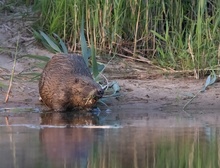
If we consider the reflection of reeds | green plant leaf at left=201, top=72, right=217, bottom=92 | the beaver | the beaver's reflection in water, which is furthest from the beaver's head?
green plant leaf at left=201, top=72, right=217, bottom=92

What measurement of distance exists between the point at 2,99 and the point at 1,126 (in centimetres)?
130

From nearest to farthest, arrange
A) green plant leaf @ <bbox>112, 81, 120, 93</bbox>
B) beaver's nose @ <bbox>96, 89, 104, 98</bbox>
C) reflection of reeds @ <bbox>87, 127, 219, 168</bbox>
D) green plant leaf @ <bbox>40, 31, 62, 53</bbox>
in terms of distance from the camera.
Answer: reflection of reeds @ <bbox>87, 127, 219, 168</bbox> → beaver's nose @ <bbox>96, 89, 104, 98</bbox> → green plant leaf @ <bbox>112, 81, 120, 93</bbox> → green plant leaf @ <bbox>40, 31, 62, 53</bbox>

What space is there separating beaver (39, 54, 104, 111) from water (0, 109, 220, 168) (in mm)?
170

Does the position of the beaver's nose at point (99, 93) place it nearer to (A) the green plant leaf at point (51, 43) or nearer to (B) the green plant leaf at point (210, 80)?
(B) the green plant leaf at point (210, 80)

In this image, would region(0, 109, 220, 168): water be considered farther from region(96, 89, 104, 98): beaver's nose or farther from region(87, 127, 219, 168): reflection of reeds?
region(96, 89, 104, 98): beaver's nose

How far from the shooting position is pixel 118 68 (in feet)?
28.7

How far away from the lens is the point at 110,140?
18.3 ft

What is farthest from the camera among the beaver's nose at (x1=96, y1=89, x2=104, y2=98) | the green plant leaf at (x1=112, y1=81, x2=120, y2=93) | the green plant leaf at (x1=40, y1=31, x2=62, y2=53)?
the green plant leaf at (x1=40, y1=31, x2=62, y2=53)

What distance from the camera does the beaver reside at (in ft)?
23.3

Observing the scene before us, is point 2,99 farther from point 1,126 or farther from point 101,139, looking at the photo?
point 101,139

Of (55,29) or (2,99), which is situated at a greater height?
(55,29)

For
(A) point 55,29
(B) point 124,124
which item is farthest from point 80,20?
(B) point 124,124

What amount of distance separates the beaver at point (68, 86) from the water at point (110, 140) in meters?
0.17

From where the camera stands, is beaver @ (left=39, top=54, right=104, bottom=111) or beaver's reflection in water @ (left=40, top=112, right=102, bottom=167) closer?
beaver's reflection in water @ (left=40, top=112, right=102, bottom=167)
